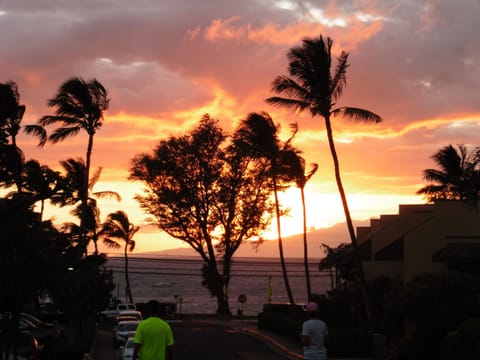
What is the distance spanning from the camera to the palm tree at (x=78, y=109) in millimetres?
39906

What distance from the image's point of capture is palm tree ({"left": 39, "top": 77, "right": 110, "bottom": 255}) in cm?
3991

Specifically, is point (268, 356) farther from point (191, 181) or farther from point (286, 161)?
point (191, 181)

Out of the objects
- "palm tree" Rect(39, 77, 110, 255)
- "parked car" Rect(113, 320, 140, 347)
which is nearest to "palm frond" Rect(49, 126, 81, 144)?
"palm tree" Rect(39, 77, 110, 255)

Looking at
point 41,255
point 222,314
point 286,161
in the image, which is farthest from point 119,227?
point 41,255

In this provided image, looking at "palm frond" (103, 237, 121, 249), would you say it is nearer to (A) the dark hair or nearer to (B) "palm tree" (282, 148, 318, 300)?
(B) "palm tree" (282, 148, 318, 300)

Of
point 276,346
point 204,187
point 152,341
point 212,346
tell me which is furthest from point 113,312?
point 152,341

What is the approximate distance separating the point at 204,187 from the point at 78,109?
21.6m

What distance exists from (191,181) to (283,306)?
44.4ft

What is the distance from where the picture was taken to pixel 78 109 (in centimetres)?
4041

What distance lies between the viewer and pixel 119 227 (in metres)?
91.1

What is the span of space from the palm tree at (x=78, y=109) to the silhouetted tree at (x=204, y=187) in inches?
797

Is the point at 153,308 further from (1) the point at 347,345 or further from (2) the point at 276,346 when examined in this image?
(2) the point at 276,346

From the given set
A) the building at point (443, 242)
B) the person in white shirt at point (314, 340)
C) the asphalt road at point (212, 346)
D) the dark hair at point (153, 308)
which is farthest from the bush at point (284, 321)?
the dark hair at point (153, 308)

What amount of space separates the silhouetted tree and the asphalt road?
612 inches
